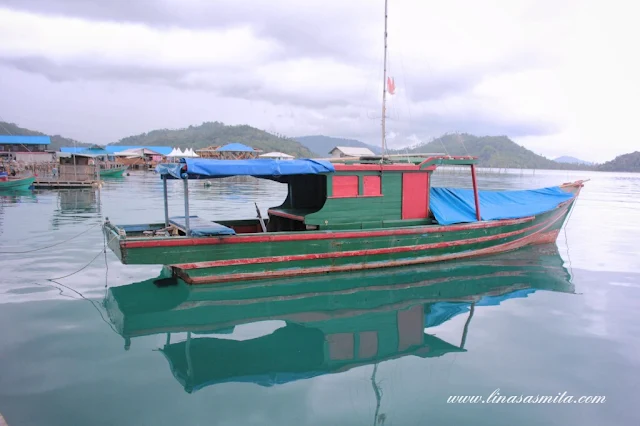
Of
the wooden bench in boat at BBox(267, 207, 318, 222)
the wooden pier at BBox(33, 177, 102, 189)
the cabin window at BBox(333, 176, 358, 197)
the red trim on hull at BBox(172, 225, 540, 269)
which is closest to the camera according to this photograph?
the red trim on hull at BBox(172, 225, 540, 269)

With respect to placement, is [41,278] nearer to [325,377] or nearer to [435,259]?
[325,377]

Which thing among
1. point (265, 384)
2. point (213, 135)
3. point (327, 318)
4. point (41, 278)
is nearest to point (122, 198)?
point (41, 278)

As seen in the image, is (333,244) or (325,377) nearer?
(325,377)

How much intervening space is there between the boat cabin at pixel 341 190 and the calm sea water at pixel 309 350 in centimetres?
140

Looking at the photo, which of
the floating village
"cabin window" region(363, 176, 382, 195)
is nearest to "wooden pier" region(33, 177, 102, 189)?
the floating village

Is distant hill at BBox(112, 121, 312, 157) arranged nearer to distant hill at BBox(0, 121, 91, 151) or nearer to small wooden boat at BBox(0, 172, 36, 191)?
distant hill at BBox(0, 121, 91, 151)

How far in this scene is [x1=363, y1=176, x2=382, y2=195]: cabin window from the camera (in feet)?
32.6

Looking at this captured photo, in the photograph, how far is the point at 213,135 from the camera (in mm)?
134000

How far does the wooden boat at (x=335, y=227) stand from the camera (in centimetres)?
838

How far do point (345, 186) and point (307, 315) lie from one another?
3212mm

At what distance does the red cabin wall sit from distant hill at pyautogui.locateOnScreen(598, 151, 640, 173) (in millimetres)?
173702

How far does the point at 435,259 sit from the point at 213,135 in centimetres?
13091

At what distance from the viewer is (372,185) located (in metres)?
10.0

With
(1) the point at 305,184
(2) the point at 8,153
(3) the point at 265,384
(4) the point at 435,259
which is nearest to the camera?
(3) the point at 265,384
